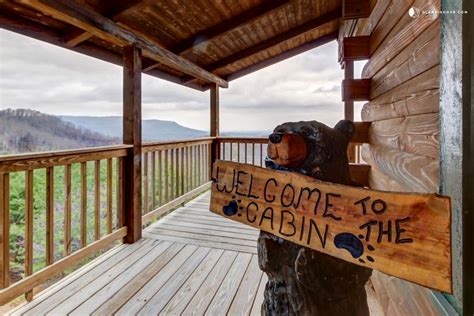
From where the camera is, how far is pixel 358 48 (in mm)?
1969

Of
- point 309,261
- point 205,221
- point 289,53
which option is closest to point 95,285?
point 205,221

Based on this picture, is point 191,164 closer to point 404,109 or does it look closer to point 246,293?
point 246,293

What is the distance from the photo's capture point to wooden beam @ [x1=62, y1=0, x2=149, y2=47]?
2.43 metres

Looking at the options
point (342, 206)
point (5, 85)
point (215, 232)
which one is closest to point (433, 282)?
point (342, 206)

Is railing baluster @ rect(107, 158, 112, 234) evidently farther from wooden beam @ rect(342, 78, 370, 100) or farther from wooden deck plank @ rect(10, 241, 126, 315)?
wooden beam @ rect(342, 78, 370, 100)

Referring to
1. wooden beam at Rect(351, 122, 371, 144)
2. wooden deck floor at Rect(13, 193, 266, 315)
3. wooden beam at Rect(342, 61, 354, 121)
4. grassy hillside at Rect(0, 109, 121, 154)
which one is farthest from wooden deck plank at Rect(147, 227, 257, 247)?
wooden beam at Rect(342, 61, 354, 121)

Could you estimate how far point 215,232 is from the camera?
3227mm

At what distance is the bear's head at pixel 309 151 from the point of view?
76 cm

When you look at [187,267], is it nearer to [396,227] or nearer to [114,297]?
[114,297]

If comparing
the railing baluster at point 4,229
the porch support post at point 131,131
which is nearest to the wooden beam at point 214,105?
the porch support post at point 131,131

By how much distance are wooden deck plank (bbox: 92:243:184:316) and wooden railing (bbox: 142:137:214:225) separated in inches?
33.6

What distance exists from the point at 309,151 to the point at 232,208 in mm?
322

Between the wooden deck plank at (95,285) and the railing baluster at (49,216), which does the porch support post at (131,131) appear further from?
the railing baluster at (49,216)

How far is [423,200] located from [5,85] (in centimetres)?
406
